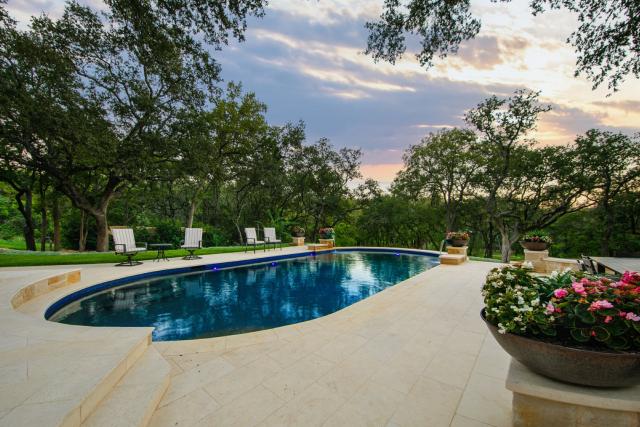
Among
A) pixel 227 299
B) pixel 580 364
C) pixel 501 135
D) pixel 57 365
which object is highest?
pixel 501 135

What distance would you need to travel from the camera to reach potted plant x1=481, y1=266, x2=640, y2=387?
4.22ft

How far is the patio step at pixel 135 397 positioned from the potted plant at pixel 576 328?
2386 mm

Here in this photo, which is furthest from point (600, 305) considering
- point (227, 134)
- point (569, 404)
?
point (227, 134)

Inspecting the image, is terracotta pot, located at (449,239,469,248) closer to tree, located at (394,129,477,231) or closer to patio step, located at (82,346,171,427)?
patio step, located at (82,346,171,427)

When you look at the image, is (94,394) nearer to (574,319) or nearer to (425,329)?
(574,319)

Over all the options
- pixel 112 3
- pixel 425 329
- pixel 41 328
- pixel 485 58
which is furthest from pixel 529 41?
pixel 41 328

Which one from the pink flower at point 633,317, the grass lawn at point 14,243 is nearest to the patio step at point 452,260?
the pink flower at point 633,317

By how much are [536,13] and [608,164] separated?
14.8m

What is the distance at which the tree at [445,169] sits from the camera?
17.7 m

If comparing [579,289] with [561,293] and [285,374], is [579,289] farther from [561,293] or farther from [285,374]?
[285,374]

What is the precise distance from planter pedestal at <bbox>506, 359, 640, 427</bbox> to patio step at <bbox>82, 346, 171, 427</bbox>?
233cm

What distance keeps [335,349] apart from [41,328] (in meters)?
3.20

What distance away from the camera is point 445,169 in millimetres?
18484

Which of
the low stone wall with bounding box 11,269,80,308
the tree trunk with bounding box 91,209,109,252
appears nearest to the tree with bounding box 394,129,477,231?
the tree trunk with bounding box 91,209,109,252
